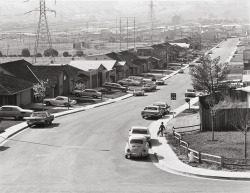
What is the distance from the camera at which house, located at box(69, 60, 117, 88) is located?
277 feet

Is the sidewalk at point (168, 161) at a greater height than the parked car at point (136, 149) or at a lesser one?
lesser

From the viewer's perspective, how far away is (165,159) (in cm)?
3359

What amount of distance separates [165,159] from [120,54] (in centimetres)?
8326

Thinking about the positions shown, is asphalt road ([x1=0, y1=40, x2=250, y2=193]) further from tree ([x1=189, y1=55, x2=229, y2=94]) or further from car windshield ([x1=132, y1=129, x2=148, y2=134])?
tree ([x1=189, y1=55, x2=229, y2=94])

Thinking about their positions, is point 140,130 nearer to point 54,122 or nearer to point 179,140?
point 179,140

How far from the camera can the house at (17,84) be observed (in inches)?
2313

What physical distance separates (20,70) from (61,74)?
18.7 ft

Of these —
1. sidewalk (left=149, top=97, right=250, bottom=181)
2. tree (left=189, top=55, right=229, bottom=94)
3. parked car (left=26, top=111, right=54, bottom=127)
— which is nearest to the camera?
sidewalk (left=149, top=97, right=250, bottom=181)

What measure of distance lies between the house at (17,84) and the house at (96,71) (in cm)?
1264

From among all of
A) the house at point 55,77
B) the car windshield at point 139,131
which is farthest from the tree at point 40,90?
the car windshield at point 139,131

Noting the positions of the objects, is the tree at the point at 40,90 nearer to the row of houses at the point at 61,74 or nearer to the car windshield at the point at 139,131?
the row of houses at the point at 61,74

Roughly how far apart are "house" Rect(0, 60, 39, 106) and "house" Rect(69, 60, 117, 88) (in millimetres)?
12640

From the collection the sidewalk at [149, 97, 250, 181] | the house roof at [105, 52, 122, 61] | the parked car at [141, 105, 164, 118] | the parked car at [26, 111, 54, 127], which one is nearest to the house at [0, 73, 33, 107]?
the parked car at [26, 111, 54, 127]

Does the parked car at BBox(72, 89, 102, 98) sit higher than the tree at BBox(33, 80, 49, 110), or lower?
lower
